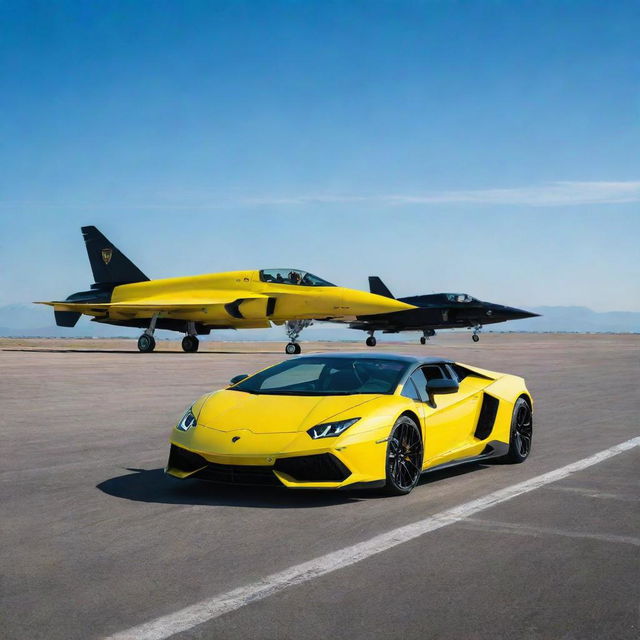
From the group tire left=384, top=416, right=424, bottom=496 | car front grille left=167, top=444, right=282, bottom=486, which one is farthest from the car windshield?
car front grille left=167, top=444, right=282, bottom=486

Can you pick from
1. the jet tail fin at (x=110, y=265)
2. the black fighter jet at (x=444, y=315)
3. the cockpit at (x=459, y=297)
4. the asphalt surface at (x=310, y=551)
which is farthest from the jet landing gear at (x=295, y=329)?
the asphalt surface at (x=310, y=551)

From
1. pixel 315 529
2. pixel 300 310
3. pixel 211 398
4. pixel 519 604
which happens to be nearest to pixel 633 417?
pixel 211 398

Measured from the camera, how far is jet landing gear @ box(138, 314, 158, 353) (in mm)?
37719

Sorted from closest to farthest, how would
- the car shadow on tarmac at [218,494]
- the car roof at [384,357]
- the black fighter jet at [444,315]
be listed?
1. the car shadow on tarmac at [218,494]
2. the car roof at [384,357]
3. the black fighter jet at [444,315]

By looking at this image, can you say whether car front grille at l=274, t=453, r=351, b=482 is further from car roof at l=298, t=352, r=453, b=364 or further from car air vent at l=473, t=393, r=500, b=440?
car air vent at l=473, t=393, r=500, b=440

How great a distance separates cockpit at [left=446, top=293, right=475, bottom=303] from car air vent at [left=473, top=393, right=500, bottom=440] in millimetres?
41673

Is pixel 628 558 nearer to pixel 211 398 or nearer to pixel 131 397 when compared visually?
pixel 211 398

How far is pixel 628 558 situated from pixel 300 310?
100 feet

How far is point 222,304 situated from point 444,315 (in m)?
17.1

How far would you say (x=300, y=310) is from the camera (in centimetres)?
3578

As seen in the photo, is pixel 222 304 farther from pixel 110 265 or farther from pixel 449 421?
pixel 449 421

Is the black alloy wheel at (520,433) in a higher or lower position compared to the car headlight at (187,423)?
lower

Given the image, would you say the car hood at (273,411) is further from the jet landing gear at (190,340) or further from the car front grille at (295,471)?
the jet landing gear at (190,340)

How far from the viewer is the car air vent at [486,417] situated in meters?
8.81
